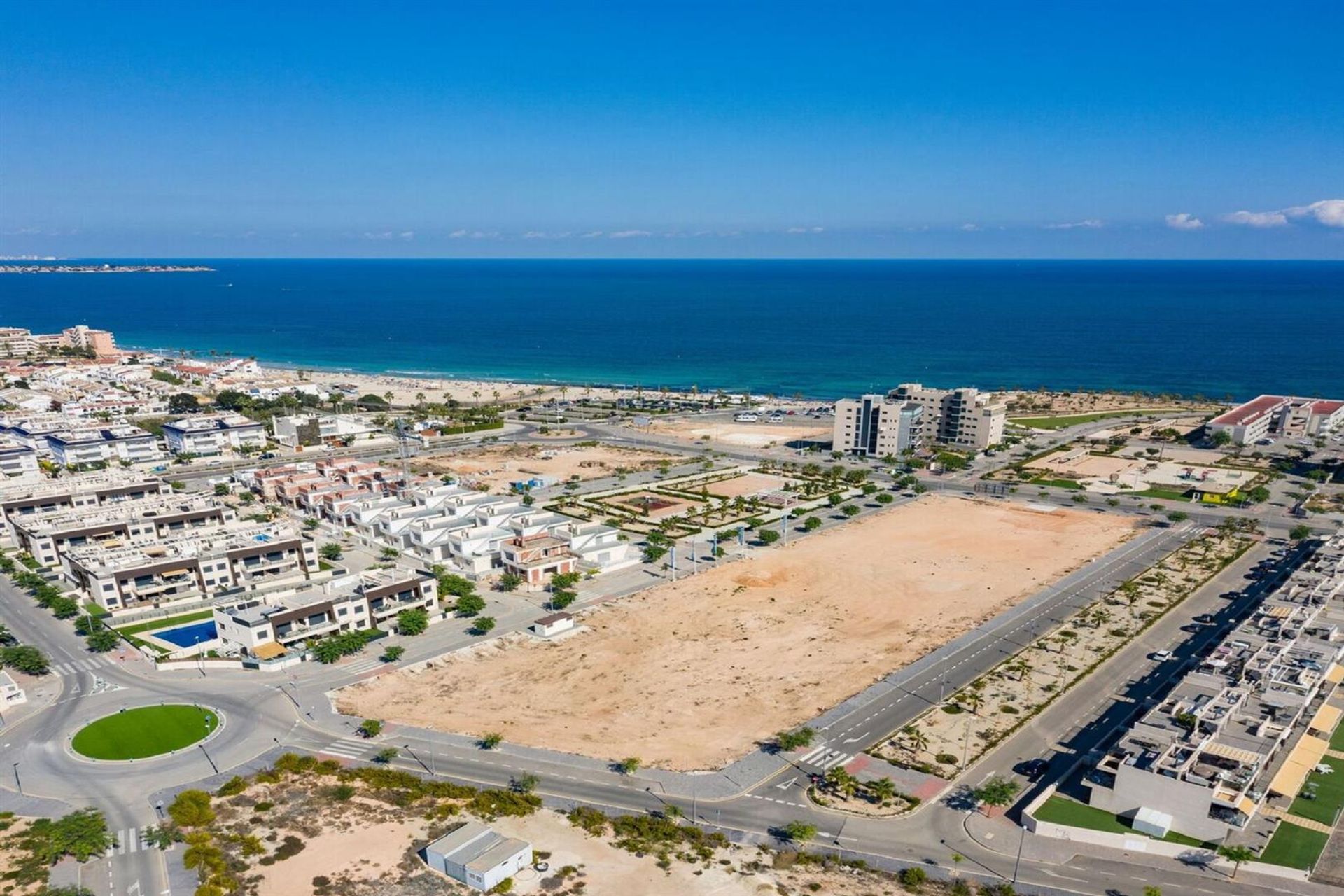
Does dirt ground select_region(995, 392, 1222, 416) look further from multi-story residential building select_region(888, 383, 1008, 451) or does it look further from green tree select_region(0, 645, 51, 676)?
green tree select_region(0, 645, 51, 676)

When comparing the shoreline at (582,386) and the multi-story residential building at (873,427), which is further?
the shoreline at (582,386)

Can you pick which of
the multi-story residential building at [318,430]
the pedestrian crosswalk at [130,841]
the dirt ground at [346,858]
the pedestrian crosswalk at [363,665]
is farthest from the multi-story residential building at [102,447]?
the dirt ground at [346,858]

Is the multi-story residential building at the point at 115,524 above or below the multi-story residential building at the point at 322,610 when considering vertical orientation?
above

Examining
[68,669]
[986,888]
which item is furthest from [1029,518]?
[68,669]

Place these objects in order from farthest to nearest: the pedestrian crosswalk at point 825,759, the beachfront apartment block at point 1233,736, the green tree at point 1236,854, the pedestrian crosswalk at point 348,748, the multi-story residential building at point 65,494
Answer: the multi-story residential building at point 65,494 < the pedestrian crosswalk at point 348,748 < the pedestrian crosswalk at point 825,759 < the beachfront apartment block at point 1233,736 < the green tree at point 1236,854

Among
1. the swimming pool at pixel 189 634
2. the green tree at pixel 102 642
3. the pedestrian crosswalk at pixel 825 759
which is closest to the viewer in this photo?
the pedestrian crosswalk at pixel 825 759

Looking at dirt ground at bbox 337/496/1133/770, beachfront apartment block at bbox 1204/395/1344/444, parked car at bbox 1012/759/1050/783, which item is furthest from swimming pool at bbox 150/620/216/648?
beachfront apartment block at bbox 1204/395/1344/444

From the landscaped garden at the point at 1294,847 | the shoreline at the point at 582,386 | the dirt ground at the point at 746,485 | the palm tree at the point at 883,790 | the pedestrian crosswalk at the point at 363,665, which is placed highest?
the shoreline at the point at 582,386

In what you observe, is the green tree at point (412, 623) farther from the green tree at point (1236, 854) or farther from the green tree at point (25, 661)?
the green tree at point (1236, 854)
